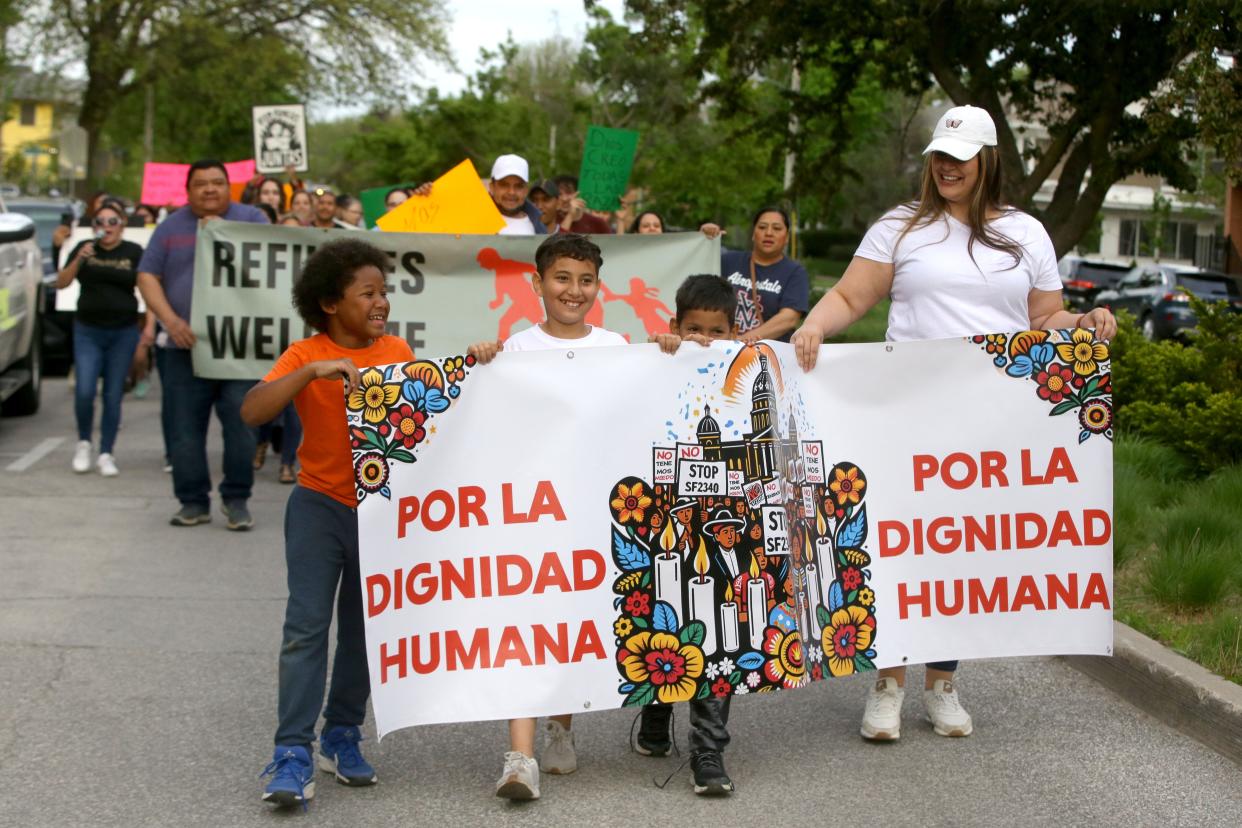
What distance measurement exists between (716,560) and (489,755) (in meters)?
1.07

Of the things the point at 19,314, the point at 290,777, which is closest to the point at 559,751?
the point at 290,777

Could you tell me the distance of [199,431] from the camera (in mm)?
9469

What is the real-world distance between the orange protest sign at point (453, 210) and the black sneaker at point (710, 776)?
17.7 ft

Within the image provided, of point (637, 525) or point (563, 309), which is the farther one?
point (563, 309)

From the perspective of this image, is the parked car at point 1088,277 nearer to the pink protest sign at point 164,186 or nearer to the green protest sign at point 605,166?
Result: the pink protest sign at point 164,186

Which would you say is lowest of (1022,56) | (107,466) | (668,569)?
(107,466)

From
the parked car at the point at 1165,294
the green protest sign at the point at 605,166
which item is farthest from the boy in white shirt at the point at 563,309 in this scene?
the parked car at the point at 1165,294

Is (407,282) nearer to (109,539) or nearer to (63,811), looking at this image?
(109,539)

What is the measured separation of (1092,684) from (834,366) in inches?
77.2

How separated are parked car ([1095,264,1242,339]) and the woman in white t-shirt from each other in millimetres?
23205

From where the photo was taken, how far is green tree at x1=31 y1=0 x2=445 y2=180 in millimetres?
36844

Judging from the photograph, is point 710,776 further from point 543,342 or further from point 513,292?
point 513,292

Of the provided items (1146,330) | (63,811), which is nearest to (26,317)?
(63,811)

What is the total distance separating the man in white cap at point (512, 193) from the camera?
975cm
